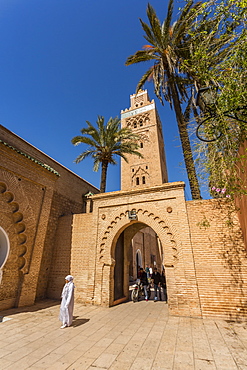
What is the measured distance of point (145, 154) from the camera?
22359mm

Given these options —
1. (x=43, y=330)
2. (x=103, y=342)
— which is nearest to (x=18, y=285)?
(x=43, y=330)

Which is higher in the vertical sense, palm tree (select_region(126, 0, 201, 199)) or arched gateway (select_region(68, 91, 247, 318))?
palm tree (select_region(126, 0, 201, 199))

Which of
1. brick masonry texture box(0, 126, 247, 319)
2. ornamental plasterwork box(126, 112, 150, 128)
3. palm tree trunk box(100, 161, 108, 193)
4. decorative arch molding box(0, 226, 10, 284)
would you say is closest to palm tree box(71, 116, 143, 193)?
palm tree trunk box(100, 161, 108, 193)

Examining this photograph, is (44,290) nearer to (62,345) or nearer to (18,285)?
(18,285)

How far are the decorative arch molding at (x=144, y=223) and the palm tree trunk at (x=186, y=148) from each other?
6.56 feet

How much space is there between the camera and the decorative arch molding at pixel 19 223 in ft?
23.1

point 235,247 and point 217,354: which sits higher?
point 235,247

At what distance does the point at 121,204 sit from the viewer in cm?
812

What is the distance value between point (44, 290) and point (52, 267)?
99 cm

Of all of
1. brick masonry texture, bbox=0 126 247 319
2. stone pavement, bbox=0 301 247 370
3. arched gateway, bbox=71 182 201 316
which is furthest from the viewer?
arched gateway, bbox=71 182 201 316

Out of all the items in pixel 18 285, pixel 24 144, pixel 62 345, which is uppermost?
pixel 24 144

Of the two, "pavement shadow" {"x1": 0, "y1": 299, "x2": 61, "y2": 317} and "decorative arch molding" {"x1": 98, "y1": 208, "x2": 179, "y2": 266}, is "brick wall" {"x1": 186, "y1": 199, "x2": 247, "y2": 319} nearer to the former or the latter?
"decorative arch molding" {"x1": 98, "y1": 208, "x2": 179, "y2": 266}

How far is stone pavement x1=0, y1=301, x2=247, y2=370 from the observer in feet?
10.7

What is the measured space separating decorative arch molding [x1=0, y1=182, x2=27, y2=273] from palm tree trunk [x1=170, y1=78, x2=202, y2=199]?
6.87m
